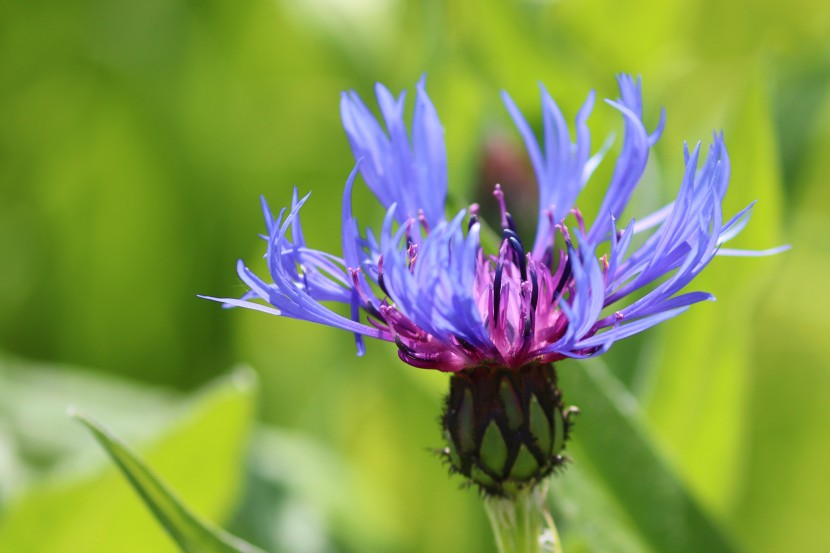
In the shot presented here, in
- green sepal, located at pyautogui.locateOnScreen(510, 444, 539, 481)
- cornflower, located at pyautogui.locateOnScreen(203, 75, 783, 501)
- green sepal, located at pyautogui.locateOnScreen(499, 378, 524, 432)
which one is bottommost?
green sepal, located at pyautogui.locateOnScreen(510, 444, 539, 481)

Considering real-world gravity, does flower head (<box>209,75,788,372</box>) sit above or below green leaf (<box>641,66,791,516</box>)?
above

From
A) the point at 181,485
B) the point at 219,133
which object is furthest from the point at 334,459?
the point at 219,133

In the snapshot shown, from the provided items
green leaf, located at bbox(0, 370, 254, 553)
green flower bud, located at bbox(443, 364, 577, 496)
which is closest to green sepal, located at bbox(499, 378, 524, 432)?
green flower bud, located at bbox(443, 364, 577, 496)

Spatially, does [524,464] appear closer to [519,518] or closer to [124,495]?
[519,518]

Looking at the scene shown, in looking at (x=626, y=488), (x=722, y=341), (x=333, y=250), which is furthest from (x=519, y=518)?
(x=333, y=250)

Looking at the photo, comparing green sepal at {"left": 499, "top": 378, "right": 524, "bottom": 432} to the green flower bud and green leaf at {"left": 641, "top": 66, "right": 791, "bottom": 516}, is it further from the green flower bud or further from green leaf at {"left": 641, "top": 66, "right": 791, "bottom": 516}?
green leaf at {"left": 641, "top": 66, "right": 791, "bottom": 516}

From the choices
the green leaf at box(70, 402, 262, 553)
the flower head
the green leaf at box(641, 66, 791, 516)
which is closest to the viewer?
the flower head

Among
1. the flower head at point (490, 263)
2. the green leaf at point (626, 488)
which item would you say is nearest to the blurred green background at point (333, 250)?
the green leaf at point (626, 488)
